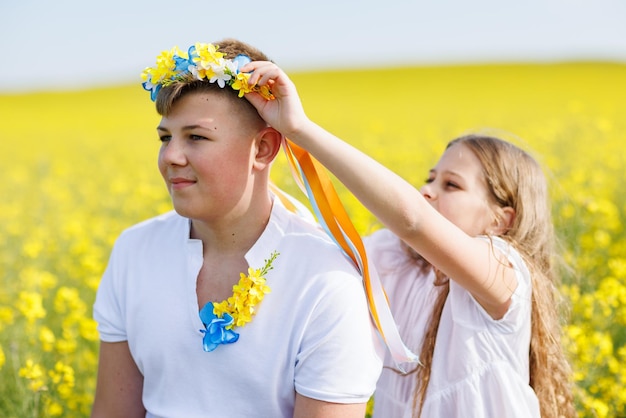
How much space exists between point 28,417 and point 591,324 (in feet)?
8.48

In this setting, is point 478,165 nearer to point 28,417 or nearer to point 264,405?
point 264,405

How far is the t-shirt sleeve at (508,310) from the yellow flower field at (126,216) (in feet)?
1.88

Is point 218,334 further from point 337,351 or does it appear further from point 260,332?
point 337,351

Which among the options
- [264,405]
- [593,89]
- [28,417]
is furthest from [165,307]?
[593,89]

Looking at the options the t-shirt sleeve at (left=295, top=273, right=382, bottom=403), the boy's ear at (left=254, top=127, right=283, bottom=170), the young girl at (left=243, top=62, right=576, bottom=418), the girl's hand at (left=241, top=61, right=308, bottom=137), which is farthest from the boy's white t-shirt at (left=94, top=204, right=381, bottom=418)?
the girl's hand at (left=241, top=61, right=308, bottom=137)

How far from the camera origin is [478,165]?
2.44 m

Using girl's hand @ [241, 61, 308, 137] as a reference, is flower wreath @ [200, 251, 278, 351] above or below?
below

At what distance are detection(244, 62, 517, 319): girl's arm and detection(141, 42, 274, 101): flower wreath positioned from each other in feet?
0.13

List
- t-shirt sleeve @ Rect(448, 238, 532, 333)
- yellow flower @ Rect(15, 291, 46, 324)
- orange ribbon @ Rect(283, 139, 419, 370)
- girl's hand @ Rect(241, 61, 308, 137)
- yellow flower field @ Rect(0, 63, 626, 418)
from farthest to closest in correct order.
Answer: yellow flower field @ Rect(0, 63, 626, 418), yellow flower @ Rect(15, 291, 46, 324), t-shirt sleeve @ Rect(448, 238, 532, 333), orange ribbon @ Rect(283, 139, 419, 370), girl's hand @ Rect(241, 61, 308, 137)

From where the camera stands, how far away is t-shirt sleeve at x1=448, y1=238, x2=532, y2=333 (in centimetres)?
224

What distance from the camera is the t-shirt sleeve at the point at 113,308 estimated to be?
89.9 inches

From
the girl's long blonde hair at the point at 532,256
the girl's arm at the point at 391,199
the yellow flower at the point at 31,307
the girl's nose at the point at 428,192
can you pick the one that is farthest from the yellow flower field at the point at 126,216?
the girl's arm at the point at 391,199

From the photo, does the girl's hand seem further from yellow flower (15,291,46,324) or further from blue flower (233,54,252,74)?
yellow flower (15,291,46,324)

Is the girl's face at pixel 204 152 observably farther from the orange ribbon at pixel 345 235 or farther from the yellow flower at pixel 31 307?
the yellow flower at pixel 31 307
